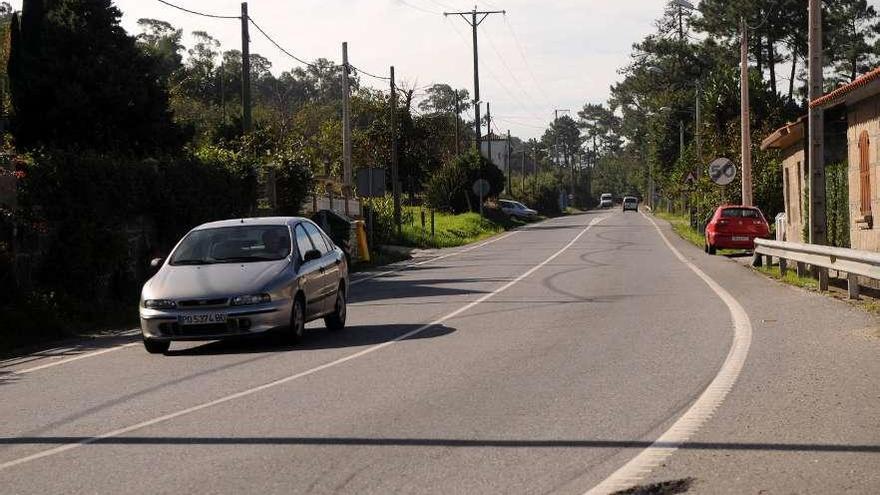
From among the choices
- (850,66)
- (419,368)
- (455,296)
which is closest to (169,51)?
(850,66)

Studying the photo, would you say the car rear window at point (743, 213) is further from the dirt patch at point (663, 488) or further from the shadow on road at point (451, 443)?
the dirt patch at point (663, 488)

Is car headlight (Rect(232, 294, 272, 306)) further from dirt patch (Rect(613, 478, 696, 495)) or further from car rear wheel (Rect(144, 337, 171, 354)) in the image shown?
dirt patch (Rect(613, 478, 696, 495))

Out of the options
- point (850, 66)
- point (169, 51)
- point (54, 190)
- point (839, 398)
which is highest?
point (169, 51)

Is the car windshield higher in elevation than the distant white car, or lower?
lower

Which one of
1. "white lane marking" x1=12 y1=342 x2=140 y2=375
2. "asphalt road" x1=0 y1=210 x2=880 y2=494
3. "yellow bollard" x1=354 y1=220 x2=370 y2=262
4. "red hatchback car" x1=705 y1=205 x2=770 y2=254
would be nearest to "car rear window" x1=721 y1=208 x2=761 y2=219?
"red hatchback car" x1=705 y1=205 x2=770 y2=254

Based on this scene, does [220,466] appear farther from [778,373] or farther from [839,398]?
[778,373]

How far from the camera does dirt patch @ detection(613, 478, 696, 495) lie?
6.13 m

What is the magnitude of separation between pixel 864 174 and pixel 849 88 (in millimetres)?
2700

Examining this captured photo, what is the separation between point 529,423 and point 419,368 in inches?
126

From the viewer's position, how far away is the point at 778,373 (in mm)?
10430

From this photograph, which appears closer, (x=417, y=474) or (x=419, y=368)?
(x=417, y=474)

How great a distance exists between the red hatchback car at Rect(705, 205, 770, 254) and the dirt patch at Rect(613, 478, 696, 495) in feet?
93.6

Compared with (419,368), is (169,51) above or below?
above

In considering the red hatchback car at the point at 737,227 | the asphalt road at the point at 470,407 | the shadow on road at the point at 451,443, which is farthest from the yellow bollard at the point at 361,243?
the shadow on road at the point at 451,443
